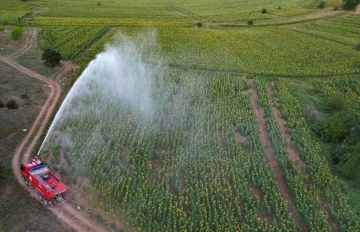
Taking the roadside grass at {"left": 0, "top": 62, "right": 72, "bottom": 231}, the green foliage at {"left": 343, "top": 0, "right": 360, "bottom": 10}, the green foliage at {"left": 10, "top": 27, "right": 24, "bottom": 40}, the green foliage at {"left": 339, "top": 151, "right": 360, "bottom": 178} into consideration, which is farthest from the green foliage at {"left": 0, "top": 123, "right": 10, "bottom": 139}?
the green foliage at {"left": 343, "top": 0, "right": 360, "bottom": 10}

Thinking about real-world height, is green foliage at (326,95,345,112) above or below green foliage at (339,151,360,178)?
above

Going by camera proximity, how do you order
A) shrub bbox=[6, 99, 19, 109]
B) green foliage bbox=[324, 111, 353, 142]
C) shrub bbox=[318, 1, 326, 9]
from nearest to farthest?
1. green foliage bbox=[324, 111, 353, 142]
2. shrub bbox=[6, 99, 19, 109]
3. shrub bbox=[318, 1, 326, 9]

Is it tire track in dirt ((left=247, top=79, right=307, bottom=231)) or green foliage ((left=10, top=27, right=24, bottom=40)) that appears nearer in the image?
tire track in dirt ((left=247, top=79, right=307, bottom=231))

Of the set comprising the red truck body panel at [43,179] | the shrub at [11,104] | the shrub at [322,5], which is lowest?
the red truck body panel at [43,179]

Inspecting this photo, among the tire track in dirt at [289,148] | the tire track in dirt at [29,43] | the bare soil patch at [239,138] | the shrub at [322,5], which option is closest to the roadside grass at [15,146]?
the tire track in dirt at [29,43]

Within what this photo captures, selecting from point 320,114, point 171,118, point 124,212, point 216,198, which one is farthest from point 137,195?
point 320,114

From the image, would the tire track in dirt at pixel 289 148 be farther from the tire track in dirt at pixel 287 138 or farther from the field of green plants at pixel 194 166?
the field of green plants at pixel 194 166

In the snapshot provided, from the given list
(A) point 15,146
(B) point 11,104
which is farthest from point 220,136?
(B) point 11,104

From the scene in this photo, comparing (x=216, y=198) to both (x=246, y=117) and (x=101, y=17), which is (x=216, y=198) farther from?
(x=101, y=17)

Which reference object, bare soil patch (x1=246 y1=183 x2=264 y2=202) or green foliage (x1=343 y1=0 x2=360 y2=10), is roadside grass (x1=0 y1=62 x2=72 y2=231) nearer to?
bare soil patch (x1=246 y1=183 x2=264 y2=202)
